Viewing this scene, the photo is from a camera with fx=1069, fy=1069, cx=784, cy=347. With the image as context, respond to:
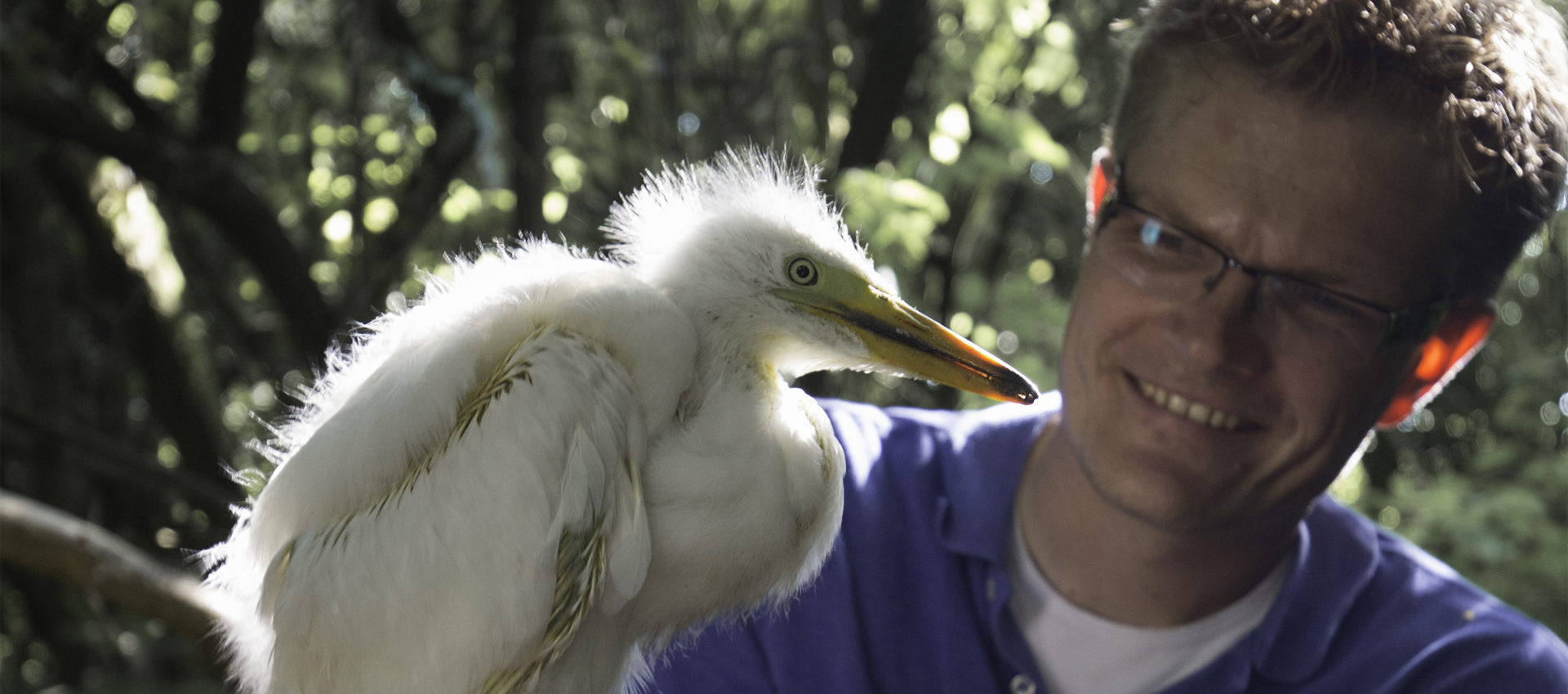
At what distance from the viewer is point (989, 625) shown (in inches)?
55.2

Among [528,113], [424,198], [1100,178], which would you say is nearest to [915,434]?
[1100,178]

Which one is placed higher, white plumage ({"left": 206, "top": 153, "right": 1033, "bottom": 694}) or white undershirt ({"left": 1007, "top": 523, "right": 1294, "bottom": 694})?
white plumage ({"left": 206, "top": 153, "right": 1033, "bottom": 694})

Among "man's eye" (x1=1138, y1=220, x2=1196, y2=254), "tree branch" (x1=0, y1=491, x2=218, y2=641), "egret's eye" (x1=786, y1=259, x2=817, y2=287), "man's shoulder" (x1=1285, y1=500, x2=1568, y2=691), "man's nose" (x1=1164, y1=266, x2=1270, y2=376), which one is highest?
"egret's eye" (x1=786, y1=259, x2=817, y2=287)

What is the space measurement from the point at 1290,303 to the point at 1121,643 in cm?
50

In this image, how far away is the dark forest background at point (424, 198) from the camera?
7.90ft

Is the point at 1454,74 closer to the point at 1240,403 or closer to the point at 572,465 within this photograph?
the point at 1240,403

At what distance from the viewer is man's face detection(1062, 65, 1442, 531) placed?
1159mm

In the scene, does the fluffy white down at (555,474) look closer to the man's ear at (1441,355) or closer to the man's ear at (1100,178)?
the man's ear at (1100,178)

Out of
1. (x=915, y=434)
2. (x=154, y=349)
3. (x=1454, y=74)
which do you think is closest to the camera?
(x=1454, y=74)

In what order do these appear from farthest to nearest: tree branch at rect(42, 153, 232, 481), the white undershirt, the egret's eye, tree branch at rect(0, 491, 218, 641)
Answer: tree branch at rect(42, 153, 232, 481)
tree branch at rect(0, 491, 218, 641)
the white undershirt
the egret's eye

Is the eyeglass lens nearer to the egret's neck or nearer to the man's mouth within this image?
the man's mouth

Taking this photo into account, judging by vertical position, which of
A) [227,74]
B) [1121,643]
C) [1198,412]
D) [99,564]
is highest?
[1198,412]

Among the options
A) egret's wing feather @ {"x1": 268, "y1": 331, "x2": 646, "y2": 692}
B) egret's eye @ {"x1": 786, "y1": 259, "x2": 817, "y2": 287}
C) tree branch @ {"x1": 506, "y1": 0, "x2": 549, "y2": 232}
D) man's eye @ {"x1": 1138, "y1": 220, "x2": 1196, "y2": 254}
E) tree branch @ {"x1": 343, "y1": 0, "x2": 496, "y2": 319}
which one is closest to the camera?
egret's wing feather @ {"x1": 268, "y1": 331, "x2": 646, "y2": 692}

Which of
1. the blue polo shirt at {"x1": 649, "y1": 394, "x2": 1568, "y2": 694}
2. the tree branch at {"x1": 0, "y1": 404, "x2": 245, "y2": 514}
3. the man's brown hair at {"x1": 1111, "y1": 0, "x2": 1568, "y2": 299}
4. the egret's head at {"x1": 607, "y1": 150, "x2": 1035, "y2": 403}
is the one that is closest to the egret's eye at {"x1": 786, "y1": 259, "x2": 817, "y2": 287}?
the egret's head at {"x1": 607, "y1": 150, "x2": 1035, "y2": 403}
